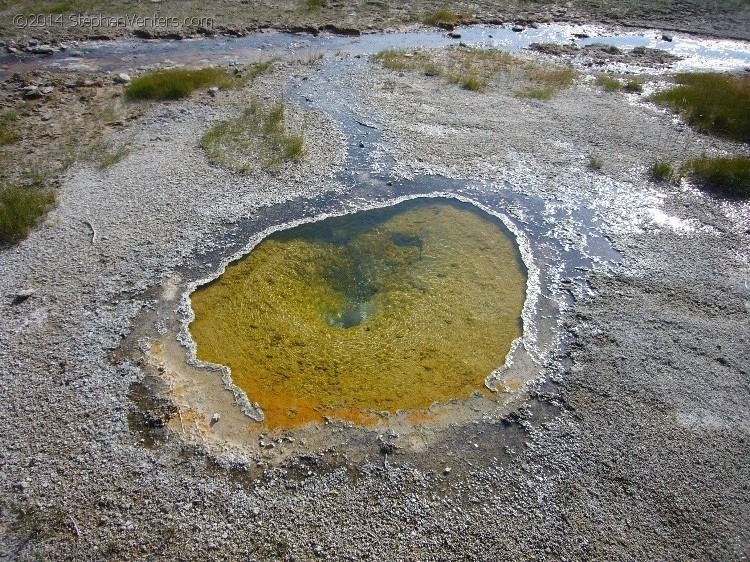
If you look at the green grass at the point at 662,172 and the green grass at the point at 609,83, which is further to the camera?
the green grass at the point at 609,83

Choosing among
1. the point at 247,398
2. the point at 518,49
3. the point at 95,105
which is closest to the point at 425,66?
the point at 518,49

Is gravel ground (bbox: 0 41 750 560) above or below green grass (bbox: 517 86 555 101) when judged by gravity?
below

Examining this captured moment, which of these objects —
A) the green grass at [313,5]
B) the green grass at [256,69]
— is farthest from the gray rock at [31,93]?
the green grass at [313,5]

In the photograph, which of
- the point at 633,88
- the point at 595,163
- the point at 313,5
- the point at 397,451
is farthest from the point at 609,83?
the point at 397,451

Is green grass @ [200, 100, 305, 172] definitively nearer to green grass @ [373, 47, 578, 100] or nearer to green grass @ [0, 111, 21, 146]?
green grass @ [0, 111, 21, 146]

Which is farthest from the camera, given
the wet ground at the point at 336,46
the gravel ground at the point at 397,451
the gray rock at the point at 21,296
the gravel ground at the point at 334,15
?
the gravel ground at the point at 334,15

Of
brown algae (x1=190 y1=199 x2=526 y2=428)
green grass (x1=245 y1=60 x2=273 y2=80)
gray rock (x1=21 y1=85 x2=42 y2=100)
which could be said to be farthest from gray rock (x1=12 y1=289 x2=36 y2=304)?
green grass (x1=245 y1=60 x2=273 y2=80)

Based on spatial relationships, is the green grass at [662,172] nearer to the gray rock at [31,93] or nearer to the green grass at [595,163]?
the green grass at [595,163]
